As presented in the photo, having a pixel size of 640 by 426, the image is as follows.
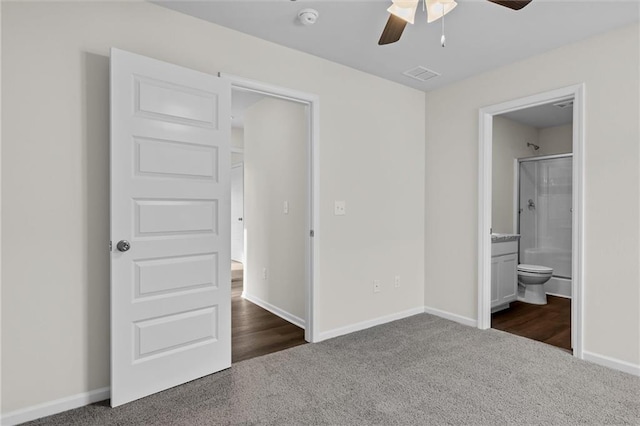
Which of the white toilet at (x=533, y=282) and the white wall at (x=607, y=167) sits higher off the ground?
the white wall at (x=607, y=167)

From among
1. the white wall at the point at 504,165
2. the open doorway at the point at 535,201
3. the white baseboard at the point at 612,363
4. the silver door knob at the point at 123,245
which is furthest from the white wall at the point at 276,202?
the white wall at the point at 504,165

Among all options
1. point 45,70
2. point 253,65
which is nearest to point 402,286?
point 253,65

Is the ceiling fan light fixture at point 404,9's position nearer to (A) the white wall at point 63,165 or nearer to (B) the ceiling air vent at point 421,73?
(A) the white wall at point 63,165

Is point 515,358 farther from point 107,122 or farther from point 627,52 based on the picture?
point 107,122

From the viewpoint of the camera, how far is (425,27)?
8.16ft

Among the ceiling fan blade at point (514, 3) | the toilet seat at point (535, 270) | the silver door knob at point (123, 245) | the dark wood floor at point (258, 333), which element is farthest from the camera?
the toilet seat at point (535, 270)

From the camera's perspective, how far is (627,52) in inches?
97.1

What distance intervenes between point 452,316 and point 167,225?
2873mm

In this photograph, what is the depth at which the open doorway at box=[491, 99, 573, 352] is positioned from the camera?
4301 mm

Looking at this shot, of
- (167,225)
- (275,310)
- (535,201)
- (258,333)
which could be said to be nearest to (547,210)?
(535,201)

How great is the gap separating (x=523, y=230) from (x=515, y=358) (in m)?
3.02

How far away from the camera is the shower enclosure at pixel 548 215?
482 cm

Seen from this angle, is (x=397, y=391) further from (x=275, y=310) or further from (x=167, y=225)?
(x=275, y=310)

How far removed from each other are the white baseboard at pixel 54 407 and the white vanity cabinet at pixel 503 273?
11.8 feet
